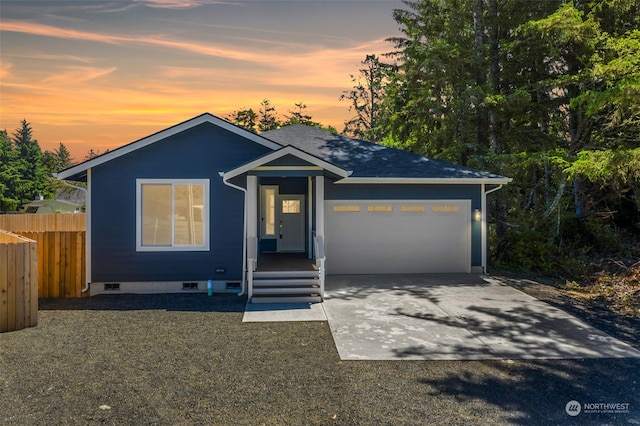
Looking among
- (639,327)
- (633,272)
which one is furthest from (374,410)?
(633,272)

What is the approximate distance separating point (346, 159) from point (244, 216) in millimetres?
4047

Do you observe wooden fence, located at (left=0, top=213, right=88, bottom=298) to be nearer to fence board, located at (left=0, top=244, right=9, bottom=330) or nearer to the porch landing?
fence board, located at (left=0, top=244, right=9, bottom=330)

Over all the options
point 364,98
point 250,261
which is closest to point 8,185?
point 364,98

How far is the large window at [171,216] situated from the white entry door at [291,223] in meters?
3.10

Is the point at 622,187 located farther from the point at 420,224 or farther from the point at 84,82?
the point at 84,82

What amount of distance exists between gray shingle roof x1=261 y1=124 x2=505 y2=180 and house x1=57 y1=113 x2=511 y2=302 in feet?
0.28

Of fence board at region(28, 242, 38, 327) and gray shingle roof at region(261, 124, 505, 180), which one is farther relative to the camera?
gray shingle roof at region(261, 124, 505, 180)

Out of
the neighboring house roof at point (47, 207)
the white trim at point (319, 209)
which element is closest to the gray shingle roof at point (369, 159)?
the white trim at point (319, 209)

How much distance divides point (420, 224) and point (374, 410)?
8247 millimetres

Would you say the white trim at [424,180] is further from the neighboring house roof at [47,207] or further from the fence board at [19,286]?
the neighboring house roof at [47,207]

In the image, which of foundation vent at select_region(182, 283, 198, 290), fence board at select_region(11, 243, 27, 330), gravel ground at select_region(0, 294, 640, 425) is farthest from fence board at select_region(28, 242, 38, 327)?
foundation vent at select_region(182, 283, 198, 290)

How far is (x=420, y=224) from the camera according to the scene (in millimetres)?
12031

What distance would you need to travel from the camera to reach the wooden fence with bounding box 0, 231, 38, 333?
23.1 ft

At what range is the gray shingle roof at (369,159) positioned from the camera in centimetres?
1183
